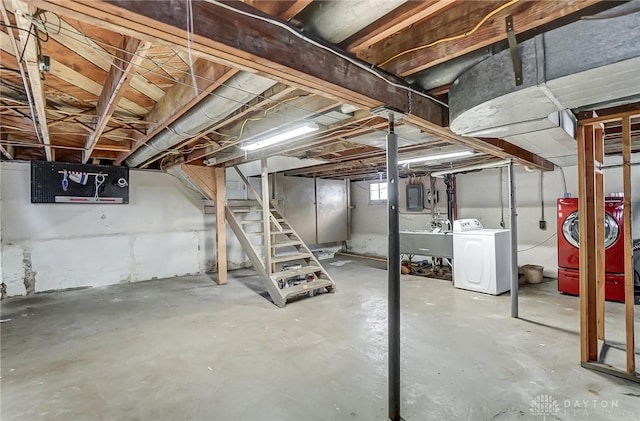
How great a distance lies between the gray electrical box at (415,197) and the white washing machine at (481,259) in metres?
1.89

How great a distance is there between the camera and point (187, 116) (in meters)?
2.43

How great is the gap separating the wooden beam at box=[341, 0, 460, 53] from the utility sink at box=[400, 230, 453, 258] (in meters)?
4.19

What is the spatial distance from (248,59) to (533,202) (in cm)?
571

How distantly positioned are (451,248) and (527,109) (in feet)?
12.0

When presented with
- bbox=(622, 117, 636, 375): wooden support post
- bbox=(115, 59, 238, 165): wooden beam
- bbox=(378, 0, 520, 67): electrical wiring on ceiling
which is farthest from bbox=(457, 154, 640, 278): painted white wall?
bbox=(115, 59, 238, 165): wooden beam

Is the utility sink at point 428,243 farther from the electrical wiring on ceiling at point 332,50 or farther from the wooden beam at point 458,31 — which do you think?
the wooden beam at point 458,31

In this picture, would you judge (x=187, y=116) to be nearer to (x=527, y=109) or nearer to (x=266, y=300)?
(x=527, y=109)

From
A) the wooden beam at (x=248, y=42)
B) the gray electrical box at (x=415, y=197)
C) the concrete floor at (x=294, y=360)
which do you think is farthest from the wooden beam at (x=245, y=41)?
the gray electrical box at (x=415, y=197)

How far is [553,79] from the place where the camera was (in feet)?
4.36

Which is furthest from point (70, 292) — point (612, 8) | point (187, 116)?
point (612, 8)

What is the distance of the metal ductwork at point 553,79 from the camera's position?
46.5 inches

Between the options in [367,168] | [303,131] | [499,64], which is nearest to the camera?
[499,64]

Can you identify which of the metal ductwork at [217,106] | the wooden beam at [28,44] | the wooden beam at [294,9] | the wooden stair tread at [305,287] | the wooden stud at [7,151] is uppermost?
the wooden stud at [7,151]

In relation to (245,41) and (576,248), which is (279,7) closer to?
(245,41)
